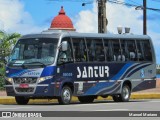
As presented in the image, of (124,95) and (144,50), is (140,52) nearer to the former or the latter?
(144,50)

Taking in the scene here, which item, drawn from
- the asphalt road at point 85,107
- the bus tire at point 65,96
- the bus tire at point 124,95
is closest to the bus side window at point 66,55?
the bus tire at point 65,96

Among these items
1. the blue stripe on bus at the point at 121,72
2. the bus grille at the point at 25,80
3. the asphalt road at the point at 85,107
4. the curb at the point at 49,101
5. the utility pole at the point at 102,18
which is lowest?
the asphalt road at the point at 85,107

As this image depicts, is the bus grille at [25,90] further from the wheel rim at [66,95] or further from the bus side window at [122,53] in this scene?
the bus side window at [122,53]

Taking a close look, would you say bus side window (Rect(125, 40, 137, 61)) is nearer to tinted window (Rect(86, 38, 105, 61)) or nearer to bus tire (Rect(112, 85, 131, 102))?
bus tire (Rect(112, 85, 131, 102))

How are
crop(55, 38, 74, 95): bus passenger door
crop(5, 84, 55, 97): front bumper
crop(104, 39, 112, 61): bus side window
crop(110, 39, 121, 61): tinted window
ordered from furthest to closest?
crop(110, 39, 121, 61): tinted window → crop(104, 39, 112, 61): bus side window → crop(55, 38, 74, 95): bus passenger door → crop(5, 84, 55, 97): front bumper

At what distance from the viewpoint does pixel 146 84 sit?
32.2m

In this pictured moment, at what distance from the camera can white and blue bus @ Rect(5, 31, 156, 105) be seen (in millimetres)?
26969

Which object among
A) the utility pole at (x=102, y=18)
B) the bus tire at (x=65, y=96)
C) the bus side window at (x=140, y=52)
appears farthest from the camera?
the utility pole at (x=102, y=18)

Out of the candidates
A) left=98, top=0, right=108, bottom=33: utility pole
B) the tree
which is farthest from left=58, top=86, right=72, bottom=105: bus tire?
the tree

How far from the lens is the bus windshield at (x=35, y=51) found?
88.5 ft

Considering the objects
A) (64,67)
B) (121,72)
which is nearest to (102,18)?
(121,72)

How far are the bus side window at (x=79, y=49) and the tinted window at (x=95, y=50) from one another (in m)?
0.34

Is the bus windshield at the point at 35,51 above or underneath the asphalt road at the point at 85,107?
above

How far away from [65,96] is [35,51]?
212 centimetres
